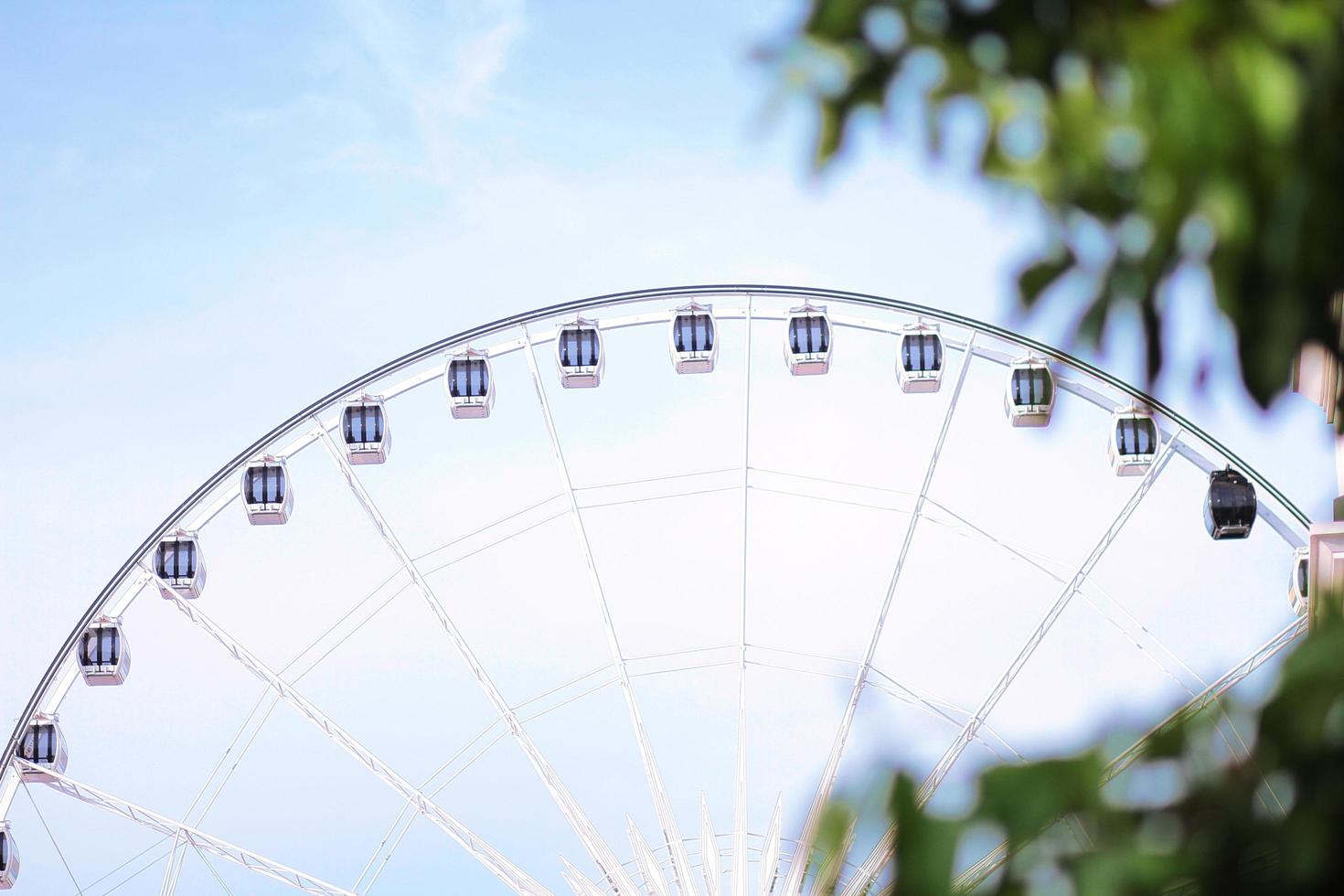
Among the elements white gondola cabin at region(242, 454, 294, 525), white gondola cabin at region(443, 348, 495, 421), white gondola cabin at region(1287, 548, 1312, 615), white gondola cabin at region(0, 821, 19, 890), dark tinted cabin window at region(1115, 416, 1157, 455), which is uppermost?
white gondola cabin at region(443, 348, 495, 421)

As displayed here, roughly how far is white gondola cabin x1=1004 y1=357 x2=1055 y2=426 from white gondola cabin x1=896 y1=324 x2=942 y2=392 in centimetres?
106

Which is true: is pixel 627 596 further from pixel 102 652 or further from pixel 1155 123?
pixel 1155 123

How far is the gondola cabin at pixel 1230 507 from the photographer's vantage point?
24.2m

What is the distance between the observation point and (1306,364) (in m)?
12.5

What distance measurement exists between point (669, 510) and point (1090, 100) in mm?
48733

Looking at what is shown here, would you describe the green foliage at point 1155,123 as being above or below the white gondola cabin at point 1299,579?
above

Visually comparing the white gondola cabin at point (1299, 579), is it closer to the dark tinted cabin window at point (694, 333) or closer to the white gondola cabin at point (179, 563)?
the dark tinted cabin window at point (694, 333)

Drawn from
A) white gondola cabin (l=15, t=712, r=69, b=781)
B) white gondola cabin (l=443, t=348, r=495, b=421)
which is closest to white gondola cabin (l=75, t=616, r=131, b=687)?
white gondola cabin (l=15, t=712, r=69, b=781)

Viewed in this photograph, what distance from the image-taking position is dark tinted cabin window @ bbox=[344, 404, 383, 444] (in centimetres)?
2523

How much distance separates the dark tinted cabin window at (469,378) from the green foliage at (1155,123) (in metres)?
22.8

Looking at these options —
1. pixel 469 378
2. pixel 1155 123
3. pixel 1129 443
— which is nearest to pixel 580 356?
pixel 469 378

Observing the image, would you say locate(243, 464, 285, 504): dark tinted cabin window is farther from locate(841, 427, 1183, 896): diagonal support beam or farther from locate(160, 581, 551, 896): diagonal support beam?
locate(841, 427, 1183, 896): diagonal support beam

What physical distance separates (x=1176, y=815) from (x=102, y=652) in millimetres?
25146

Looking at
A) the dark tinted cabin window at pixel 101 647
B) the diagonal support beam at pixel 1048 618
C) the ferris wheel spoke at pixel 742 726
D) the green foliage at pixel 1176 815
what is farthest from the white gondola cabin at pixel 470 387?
the green foliage at pixel 1176 815
